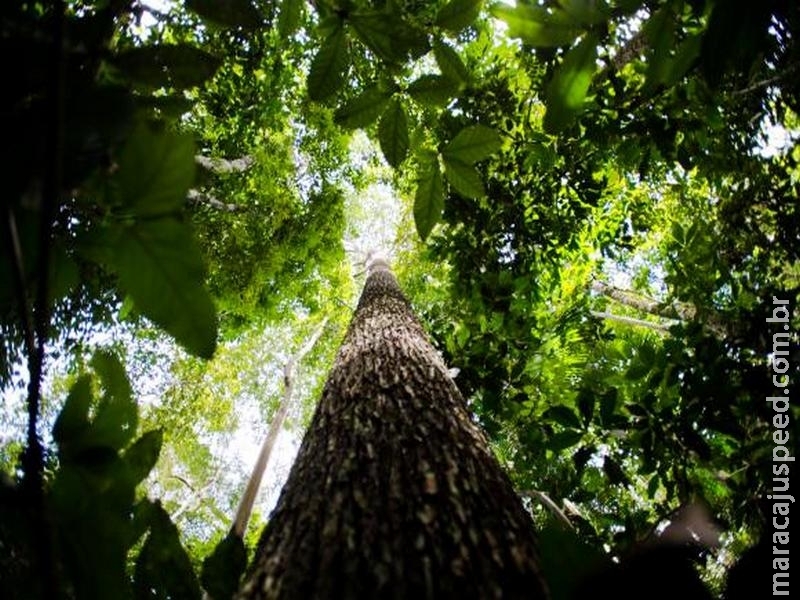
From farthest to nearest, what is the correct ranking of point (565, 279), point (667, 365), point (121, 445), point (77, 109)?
point (565, 279), point (667, 365), point (121, 445), point (77, 109)

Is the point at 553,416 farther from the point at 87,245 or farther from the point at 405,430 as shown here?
the point at 87,245

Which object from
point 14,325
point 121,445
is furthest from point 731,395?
point 14,325

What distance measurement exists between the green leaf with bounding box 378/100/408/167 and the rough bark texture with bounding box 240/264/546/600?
83 cm

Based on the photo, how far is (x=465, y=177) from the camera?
1178mm

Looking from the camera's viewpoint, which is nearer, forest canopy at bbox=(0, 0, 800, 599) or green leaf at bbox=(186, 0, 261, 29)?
forest canopy at bbox=(0, 0, 800, 599)

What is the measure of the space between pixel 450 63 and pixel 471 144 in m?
0.19

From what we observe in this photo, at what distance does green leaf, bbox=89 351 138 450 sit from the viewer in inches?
26.2

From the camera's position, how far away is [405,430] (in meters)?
1.59

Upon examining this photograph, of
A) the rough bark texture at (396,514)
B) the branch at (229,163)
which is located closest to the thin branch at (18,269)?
the rough bark texture at (396,514)

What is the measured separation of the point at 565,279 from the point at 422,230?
5.55 m

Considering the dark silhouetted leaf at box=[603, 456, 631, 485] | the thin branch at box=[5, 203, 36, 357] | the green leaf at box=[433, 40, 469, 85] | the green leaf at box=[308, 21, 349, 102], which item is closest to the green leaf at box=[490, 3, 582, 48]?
the green leaf at box=[433, 40, 469, 85]

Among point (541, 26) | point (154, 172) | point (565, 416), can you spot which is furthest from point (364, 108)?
point (565, 416)

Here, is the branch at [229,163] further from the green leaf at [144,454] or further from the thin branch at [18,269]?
the thin branch at [18,269]

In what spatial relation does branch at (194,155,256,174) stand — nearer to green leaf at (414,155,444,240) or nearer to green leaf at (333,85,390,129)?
green leaf at (333,85,390,129)
